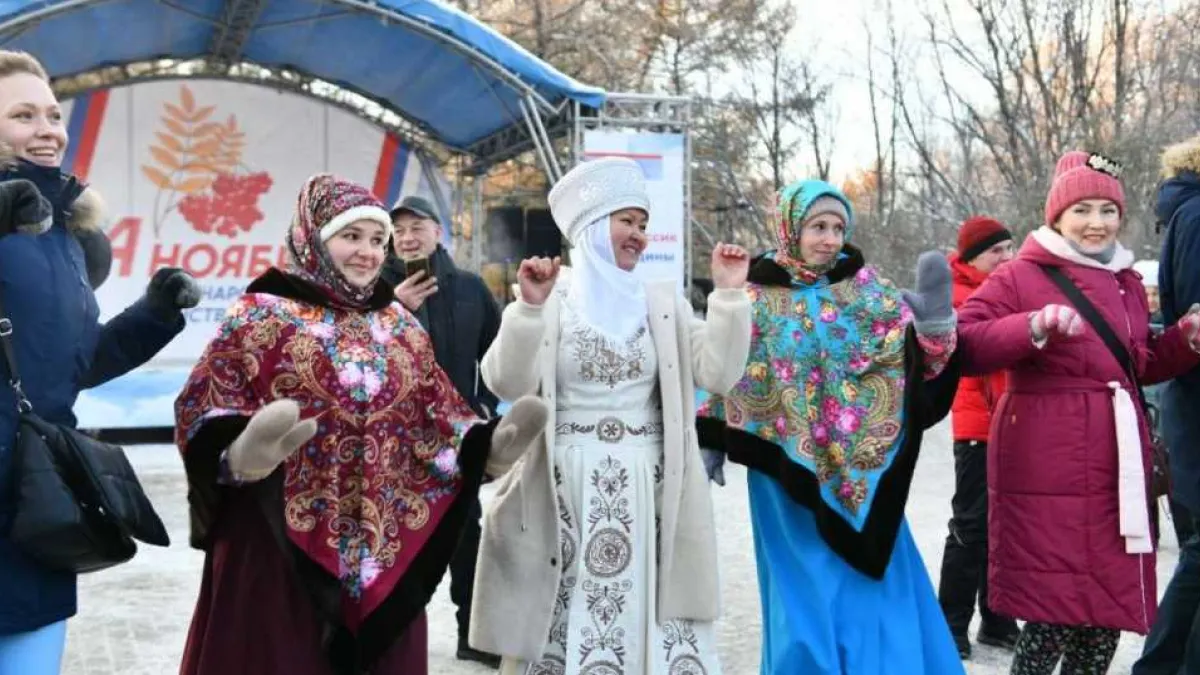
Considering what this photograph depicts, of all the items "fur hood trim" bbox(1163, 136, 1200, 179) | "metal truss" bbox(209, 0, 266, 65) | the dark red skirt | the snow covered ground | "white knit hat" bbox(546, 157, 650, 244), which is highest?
"metal truss" bbox(209, 0, 266, 65)

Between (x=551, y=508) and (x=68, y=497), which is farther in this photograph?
(x=551, y=508)

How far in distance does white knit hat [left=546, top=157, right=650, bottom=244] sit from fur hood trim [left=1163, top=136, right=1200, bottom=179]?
195 cm

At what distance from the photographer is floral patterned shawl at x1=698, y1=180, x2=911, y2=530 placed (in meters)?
3.98

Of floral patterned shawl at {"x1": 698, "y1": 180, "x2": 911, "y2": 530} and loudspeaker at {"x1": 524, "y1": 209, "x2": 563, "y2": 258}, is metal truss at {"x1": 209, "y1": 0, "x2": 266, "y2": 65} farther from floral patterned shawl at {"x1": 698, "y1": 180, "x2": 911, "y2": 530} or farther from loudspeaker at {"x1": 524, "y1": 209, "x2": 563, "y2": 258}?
floral patterned shawl at {"x1": 698, "y1": 180, "x2": 911, "y2": 530}

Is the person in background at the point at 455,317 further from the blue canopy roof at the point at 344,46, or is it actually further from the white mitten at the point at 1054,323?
the blue canopy roof at the point at 344,46

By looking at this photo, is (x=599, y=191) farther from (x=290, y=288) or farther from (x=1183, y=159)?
(x=1183, y=159)

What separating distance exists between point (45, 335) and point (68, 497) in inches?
14.5

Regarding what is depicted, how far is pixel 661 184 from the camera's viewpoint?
40.9 ft

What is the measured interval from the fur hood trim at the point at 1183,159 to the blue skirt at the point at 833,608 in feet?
5.16

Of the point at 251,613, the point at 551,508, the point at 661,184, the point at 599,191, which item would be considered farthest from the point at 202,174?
the point at 251,613

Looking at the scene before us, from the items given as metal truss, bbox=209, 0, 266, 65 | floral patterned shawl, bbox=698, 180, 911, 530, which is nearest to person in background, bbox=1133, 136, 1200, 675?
floral patterned shawl, bbox=698, 180, 911, 530

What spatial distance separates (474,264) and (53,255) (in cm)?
1282

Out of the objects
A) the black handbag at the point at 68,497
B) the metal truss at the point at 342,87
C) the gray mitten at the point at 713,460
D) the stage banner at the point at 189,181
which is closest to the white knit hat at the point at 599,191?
the gray mitten at the point at 713,460

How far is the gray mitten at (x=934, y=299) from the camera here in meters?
3.91
